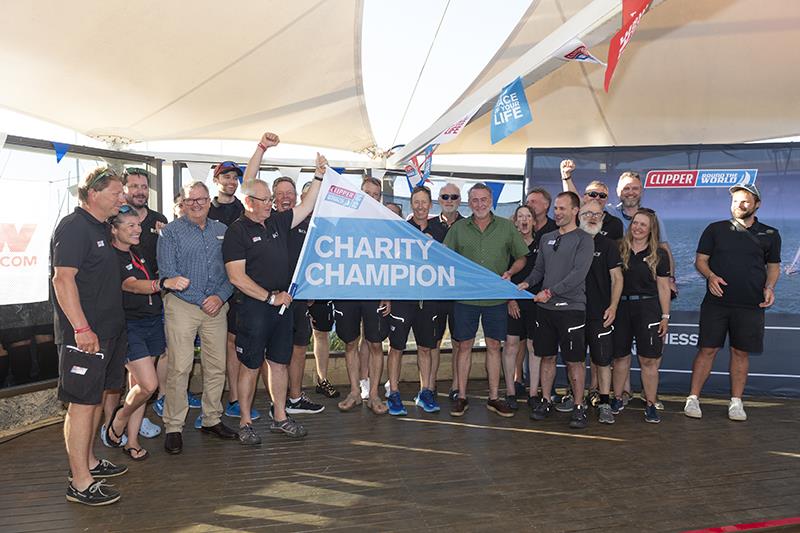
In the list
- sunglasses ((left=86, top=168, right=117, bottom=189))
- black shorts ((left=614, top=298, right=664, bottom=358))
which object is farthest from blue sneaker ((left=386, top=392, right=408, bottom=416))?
sunglasses ((left=86, top=168, right=117, bottom=189))

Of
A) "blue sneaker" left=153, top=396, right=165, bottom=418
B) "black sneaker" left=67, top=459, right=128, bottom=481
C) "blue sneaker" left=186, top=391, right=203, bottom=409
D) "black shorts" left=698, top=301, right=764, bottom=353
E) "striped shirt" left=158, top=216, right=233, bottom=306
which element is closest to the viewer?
"black sneaker" left=67, top=459, right=128, bottom=481

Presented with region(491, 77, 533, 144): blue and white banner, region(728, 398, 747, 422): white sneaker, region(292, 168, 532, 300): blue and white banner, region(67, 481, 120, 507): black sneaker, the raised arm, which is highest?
region(491, 77, 533, 144): blue and white banner

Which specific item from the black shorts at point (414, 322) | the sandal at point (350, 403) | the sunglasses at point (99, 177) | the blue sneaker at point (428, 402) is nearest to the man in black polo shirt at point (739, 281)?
the blue sneaker at point (428, 402)

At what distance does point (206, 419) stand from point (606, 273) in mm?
3540

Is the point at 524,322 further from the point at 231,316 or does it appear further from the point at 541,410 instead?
the point at 231,316

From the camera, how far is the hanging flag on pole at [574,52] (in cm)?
430

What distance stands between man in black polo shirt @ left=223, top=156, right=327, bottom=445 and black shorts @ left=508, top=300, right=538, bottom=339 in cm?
214

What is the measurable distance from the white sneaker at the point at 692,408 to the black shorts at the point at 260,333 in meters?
3.63

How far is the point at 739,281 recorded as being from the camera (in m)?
4.97

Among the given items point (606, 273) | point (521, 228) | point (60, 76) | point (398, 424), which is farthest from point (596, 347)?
point (60, 76)

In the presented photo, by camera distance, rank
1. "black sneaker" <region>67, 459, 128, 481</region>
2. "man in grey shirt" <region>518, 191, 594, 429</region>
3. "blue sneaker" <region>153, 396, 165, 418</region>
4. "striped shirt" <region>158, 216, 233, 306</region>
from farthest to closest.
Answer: "blue sneaker" <region>153, 396, 165, 418</region> → "man in grey shirt" <region>518, 191, 594, 429</region> → "striped shirt" <region>158, 216, 233, 306</region> → "black sneaker" <region>67, 459, 128, 481</region>

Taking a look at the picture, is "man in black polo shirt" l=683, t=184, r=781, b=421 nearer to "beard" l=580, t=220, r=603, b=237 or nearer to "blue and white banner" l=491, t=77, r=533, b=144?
"beard" l=580, t=220, r=603, b=237

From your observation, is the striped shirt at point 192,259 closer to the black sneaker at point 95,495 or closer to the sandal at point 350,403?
the black sneaker at point 95,495

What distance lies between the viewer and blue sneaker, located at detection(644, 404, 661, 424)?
4.91 meters
